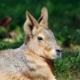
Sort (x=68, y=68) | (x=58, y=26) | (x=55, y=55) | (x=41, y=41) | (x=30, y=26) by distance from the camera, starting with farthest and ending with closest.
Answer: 1. (x=58, y=26)
2. (x=68, y=68)
3. (x=30, y=26)
4. (x=41, y=41)
5. (x=55, y=55)

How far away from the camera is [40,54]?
7.64 m

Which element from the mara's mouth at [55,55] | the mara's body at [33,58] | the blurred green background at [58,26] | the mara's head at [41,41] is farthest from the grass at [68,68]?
the mara's mouth at [55,55]

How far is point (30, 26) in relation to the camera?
790cm

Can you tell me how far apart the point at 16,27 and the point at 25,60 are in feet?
26.9

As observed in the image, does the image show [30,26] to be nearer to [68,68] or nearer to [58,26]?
[68,68]

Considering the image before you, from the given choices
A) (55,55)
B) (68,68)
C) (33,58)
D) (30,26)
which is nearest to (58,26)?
(68,68)

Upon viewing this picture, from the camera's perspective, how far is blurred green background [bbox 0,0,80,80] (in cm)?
911

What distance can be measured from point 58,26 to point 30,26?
9.14m

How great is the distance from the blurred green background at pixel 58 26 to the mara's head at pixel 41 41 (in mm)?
1209

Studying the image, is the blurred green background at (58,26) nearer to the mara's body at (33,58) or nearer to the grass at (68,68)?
the grass at (68,68)

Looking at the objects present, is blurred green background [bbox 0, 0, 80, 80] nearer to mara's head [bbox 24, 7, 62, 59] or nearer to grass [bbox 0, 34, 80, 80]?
grass [bbox 0, 34, 80, 80]

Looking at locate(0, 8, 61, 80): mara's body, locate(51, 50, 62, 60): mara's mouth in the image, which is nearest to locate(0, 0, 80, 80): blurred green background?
locate(0, 8, 61, 80): mara's body

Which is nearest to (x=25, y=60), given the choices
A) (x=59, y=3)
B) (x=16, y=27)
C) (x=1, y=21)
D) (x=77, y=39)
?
(x=77, y=39)

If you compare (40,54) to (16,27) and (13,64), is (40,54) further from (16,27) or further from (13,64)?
(16,27)
